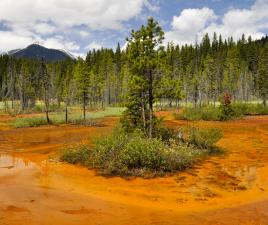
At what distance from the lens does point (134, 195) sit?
13258mm

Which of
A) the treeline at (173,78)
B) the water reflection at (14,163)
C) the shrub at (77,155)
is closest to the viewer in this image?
the water reflection at (14,163)

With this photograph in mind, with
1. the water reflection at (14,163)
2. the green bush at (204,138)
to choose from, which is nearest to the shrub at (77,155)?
the water reflection at (14,163)

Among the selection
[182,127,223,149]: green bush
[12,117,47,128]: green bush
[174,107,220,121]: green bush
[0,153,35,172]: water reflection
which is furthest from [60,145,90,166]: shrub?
[174,107,220,121]: green bush

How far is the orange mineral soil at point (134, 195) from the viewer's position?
10.7 metres

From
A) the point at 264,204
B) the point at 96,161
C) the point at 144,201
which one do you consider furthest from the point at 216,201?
the point at 96,161

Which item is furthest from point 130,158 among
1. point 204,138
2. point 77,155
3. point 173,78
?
point 173,78

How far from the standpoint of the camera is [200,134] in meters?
22.4

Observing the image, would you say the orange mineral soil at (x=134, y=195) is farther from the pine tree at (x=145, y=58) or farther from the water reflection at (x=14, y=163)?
the pine tree at (x=145, y=58)

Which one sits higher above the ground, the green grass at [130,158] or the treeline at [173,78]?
the treeline at [173,78]

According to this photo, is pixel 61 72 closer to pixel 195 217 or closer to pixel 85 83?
pixel 85 83

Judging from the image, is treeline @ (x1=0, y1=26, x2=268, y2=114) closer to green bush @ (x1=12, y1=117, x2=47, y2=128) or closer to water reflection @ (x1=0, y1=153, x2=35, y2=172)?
green bush @ (x1=12, y1=117, x2=47, y2=128)

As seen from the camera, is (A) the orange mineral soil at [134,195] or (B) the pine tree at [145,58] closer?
(A) the orange mineral soil at [134,195]

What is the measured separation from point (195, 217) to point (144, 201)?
212 centimetres

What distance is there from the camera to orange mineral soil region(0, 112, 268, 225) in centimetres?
1071
